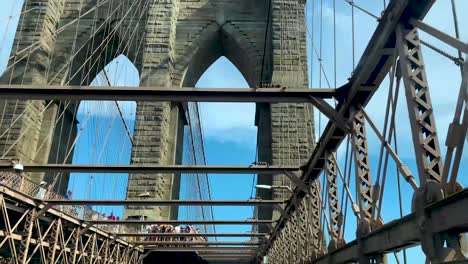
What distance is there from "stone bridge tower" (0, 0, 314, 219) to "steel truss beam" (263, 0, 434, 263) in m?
16.5

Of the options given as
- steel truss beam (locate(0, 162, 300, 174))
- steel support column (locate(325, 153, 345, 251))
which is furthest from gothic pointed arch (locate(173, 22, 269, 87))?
steel support column (locate(325, 153, 345, 251))

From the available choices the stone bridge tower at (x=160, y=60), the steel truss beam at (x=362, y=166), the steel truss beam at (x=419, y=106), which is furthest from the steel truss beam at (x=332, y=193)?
the stone bridge tower at (x=160, y=60)

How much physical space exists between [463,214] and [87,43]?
110 feet

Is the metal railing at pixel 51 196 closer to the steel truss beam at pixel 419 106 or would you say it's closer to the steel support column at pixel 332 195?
the steel support column at pixel 332 195

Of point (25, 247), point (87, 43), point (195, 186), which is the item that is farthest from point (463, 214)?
point (195, 186)

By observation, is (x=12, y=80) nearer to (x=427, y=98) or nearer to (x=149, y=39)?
(x=149, y=39)

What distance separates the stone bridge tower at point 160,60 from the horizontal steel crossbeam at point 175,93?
16688mm

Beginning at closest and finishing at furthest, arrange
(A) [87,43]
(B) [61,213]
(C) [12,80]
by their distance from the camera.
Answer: (B) [61,213] → (C) [12,80] → (A) [87,43]

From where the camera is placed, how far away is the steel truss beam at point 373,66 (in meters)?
4.86

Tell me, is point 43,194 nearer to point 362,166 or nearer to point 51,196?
point 51,196

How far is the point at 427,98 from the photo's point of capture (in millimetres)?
4527

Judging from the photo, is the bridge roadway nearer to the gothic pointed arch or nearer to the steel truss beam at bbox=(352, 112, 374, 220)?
the steel truss beam at bbox=(352, 112, 374, 220)

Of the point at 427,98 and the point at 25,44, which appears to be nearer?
the point at 427,98

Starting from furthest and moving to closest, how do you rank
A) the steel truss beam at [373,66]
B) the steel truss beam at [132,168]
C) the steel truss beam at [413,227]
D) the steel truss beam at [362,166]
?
the steel truss beam at [132,168] → the steel truss beam at [362,166] → the steel truss beam at [373,66] → the steel truss beam at [413,227]
